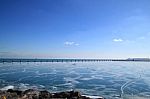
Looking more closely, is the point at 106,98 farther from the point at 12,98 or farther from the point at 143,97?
the point at 12,98

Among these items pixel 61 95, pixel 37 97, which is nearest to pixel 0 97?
pixel 37 97

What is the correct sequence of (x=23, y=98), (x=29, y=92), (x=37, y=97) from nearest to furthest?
1. (x=23, y=98)
2. (x=37, y=97)
3. (x=29, y=92)

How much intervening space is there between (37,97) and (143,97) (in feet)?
43.2

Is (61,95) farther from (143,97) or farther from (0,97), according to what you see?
(143,97)

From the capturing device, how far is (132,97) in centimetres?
2245

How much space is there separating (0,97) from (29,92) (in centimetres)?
505

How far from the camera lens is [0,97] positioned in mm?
16391

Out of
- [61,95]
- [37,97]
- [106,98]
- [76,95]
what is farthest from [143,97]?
[37,97]

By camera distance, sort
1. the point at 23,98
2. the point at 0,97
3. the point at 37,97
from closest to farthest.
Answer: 1. the point at 0,97
2. the point at 23,98
3. the point at 37,97

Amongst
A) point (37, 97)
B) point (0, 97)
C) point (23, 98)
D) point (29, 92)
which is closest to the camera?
point (0, 97)

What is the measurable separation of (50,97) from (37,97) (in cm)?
138

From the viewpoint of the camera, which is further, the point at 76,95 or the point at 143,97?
the point at 143,97

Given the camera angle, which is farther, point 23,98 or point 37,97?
point 37,97

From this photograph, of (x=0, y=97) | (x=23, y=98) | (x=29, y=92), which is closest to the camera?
(x=0, y=97)
